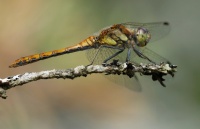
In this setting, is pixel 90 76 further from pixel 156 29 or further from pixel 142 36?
pixel 142 36

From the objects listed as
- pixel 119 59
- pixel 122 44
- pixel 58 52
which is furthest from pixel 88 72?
pixel 58 52

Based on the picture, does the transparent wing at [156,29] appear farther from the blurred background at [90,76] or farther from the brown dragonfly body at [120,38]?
the blurred background at [90,76]

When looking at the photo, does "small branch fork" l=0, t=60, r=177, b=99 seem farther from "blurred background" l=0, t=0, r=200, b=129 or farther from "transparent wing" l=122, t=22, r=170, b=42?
"blurred background" l=0, t=0, r=200, b=129

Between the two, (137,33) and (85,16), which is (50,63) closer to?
(85,16)

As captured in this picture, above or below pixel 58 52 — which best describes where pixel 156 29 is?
below

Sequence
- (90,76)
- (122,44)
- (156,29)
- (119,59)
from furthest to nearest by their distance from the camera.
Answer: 1. (90,76)
2. (156,29)
3. (122,44)
4. (119,59)

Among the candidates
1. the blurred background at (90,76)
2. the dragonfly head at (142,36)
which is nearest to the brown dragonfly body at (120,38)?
the dragonfly head at (142,36)

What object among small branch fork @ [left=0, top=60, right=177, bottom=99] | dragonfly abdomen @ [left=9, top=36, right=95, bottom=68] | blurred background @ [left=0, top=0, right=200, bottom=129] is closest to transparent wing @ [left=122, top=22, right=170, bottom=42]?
dragonfly abdomen @ [left=9, top=36, right=95, bottom=68]
